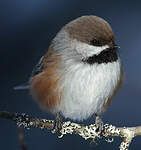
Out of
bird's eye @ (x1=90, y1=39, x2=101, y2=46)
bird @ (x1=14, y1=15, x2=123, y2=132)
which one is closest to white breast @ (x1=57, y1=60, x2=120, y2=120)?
bird @ (x1=14, y1=15, x2=123, y2=132)

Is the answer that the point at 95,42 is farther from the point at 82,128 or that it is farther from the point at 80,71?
the point at 82,128

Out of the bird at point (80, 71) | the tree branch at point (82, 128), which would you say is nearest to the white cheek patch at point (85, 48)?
the bird at point (80, 71)

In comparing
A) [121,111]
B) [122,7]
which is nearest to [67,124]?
[121,111]

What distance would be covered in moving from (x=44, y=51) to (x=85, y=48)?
1257 mm

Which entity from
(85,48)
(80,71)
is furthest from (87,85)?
(85,48)

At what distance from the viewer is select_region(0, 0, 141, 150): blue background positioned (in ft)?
12.9

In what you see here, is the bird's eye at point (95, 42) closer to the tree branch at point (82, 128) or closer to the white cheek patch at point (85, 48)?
the white cheek patch at point (85, 48)

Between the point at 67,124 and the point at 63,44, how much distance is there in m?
0.65

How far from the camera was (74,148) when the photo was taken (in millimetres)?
3818

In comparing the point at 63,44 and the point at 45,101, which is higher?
the point at 63,44

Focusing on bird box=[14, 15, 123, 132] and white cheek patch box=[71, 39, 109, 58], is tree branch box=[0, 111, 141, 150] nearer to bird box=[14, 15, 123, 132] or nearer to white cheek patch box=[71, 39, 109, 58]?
bird box=[14, 15, 123, 132]

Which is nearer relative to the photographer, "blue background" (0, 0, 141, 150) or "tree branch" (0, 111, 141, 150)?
"tree branch" (0, 111, 141, 150)

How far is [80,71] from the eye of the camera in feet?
9.74

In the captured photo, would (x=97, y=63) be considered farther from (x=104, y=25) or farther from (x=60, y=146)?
(x=60, y=146)
